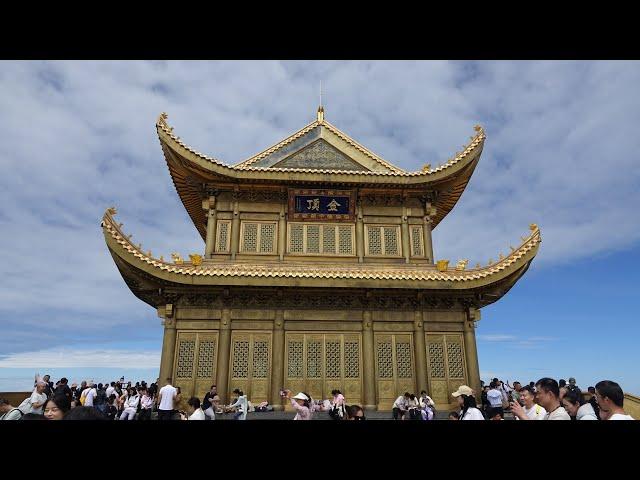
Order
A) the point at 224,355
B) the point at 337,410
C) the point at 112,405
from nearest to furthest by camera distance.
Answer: the point at 337,410, the point at 112,405, the point at 224,355

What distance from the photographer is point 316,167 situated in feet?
50.0

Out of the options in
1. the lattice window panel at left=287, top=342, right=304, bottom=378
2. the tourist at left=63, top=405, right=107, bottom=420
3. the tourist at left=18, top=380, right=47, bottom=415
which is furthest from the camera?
the lattice window panel at left=287, top=342, right=304, bottom=378

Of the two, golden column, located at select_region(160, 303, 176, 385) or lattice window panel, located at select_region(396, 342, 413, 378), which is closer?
golden column, located at select_region(160, 303, 176, 385)

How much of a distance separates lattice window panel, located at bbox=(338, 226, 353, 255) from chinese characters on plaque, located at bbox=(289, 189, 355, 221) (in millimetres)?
457

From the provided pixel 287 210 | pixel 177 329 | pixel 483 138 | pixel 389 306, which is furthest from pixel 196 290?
pixel 483 138

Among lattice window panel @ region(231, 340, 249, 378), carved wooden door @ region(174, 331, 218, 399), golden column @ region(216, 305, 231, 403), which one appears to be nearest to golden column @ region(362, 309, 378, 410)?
lattice window panel @ region(231, 340, 249, 378)

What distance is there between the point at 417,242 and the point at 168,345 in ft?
29.8

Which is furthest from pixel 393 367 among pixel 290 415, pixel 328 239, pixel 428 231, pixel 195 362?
pixel 195 362

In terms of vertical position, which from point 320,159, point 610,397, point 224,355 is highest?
point 320,159

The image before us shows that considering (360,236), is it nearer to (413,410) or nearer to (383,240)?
(383,240)

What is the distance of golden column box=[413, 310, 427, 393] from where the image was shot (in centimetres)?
1255

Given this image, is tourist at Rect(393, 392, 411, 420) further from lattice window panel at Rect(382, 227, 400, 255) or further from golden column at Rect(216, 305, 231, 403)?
lattice window panel at Rect(382, 227, 400, 255)
